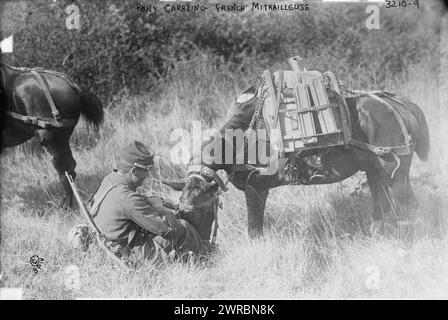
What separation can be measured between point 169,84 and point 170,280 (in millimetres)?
3435

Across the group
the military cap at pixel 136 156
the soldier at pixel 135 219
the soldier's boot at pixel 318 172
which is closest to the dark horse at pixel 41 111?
the soldier at pixel 135 219

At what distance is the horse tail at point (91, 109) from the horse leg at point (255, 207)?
6.43 ft

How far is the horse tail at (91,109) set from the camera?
5617mm

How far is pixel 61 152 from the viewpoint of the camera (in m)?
5.38

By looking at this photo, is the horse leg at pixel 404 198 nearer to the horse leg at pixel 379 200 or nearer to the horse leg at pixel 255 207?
the horse leg at pixel 379 200

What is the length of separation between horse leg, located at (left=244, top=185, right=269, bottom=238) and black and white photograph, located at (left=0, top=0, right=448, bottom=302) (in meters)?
0.02

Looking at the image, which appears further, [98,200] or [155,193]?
[155,193]

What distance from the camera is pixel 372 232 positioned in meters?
4.68

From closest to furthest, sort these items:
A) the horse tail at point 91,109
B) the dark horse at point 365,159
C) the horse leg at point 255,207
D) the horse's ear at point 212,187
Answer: the horse's ear at point 212,187, the dark horse at point 365,159, the horse leg at point 255,207, the horse tail at point 91,109

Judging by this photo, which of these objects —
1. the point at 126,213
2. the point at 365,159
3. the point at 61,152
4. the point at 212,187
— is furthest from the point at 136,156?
the point at 365,159
